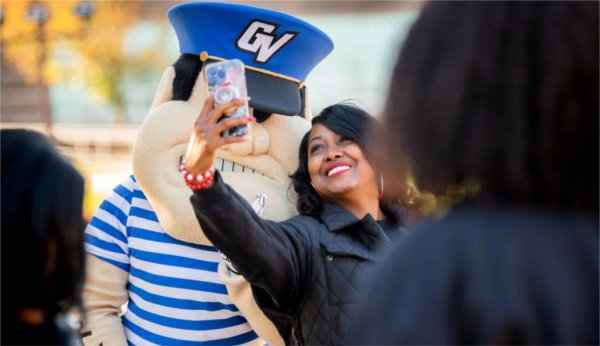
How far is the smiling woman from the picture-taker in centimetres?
194

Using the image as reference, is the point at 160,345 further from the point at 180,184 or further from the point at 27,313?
the point at 27,313

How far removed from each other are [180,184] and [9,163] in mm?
1010

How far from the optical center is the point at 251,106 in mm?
2465

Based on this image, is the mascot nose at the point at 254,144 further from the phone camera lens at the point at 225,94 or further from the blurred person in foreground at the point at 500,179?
the blurred person in foreground at the point at 500,179

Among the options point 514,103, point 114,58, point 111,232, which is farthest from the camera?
point 114,58

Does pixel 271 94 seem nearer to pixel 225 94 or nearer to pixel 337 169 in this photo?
pixel 337 169

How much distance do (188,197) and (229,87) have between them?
2.04 ft

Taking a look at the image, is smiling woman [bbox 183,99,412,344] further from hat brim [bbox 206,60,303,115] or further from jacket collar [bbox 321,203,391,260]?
hat brim [bbox 206,60,303,115]

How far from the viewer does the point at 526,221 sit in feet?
3.42

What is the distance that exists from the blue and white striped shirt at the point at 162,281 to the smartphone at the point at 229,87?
718mm

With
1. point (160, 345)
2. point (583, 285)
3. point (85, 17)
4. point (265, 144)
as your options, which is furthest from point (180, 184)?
point (85, 17)

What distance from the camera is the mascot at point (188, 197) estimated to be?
2436mm

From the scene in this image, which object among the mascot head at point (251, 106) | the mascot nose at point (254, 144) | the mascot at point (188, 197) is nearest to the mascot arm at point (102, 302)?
the mascot at point (188, 197)

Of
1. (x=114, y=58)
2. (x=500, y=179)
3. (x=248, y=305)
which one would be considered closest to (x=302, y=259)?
(x=248, y=305)
